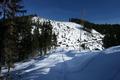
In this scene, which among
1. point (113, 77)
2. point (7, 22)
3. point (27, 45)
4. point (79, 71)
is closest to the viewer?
point (113, 77)

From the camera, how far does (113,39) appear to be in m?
90.1

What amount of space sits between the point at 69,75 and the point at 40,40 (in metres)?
72.8

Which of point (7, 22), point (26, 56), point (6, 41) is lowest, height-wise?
point (26, 56)

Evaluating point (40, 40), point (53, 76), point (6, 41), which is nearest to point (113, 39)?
point (40, 40)

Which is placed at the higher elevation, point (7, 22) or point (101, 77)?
point (7, 22)

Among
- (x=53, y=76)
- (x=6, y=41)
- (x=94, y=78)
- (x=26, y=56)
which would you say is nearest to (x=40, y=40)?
(x=26, y=56)

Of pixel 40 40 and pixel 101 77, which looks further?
pixel 40 40

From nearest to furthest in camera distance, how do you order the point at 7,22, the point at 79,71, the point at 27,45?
1. the point at 79,71
2. the point at 7,22
3. the point at 27,45

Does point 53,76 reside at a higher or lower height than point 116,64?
lower

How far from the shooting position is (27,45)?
88625mm

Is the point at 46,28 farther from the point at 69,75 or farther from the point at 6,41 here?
the point at 69,75

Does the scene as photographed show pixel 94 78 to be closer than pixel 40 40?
Yes

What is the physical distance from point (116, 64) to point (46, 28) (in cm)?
8489

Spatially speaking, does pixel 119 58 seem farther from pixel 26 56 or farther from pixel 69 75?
pixel 26 56
